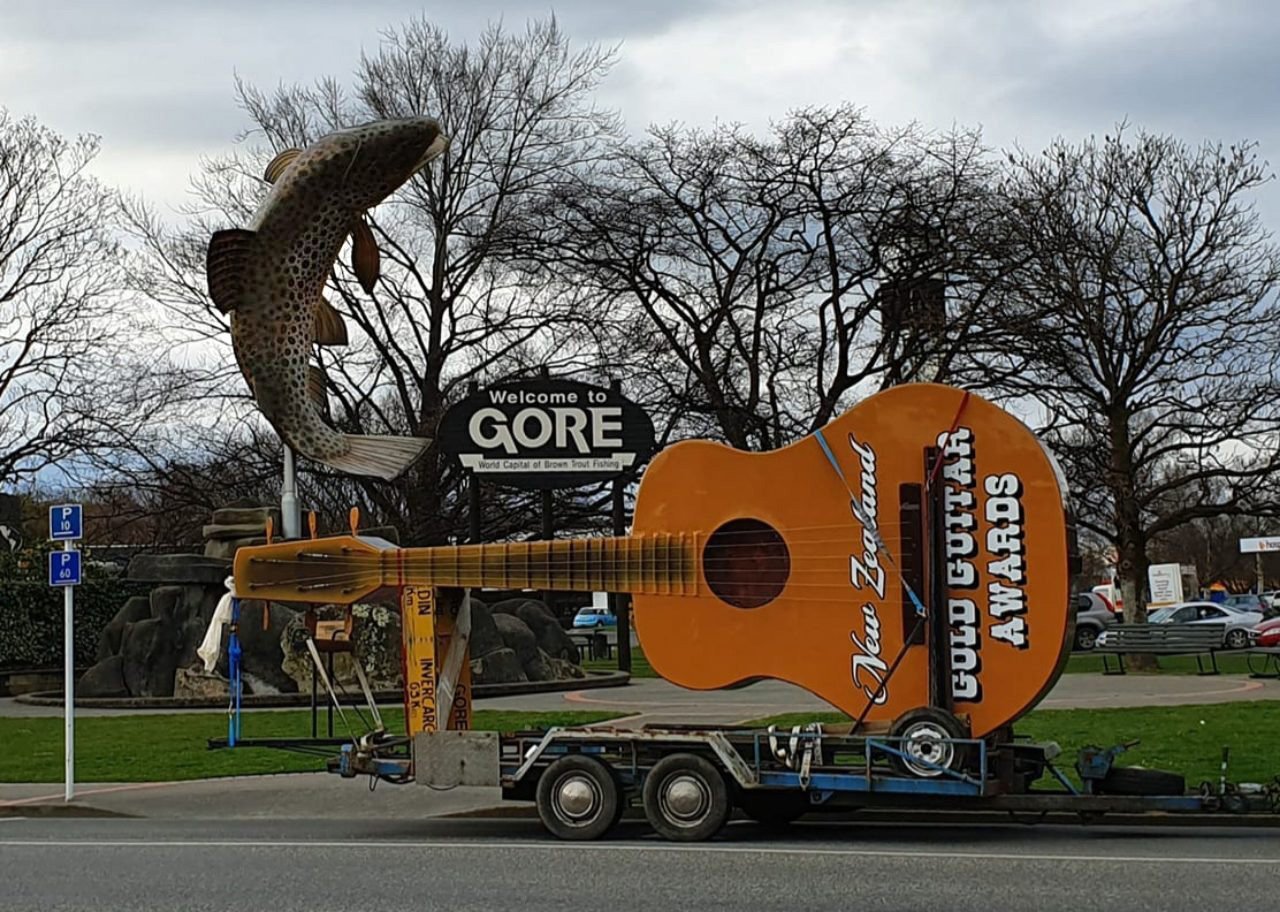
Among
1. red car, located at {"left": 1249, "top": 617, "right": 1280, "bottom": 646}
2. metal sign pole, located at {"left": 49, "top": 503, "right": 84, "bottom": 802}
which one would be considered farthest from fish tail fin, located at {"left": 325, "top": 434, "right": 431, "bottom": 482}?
red car, located at {"left": 1249, "top": 617, "right": 1280, "bottom": 646}

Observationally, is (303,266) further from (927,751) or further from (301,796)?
(927,751)

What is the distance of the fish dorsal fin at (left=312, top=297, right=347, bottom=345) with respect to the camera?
44.7 ft

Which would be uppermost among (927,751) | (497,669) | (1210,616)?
(1210,616)

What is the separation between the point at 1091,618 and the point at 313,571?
36.8 meters

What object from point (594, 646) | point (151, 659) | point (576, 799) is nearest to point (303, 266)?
point (576, 799)

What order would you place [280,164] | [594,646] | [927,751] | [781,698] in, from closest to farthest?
[927,751], [280,164], [781,698], [594,646]

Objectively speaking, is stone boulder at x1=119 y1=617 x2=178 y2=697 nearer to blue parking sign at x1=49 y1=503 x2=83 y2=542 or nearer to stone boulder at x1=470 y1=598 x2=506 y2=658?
stone boulder at x1=470 y1=598 x2=506 y2=658

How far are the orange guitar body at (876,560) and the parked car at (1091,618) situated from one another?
31.6 m

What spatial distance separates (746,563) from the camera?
11359 millimetres

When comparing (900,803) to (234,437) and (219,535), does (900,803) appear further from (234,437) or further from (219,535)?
(234,437)

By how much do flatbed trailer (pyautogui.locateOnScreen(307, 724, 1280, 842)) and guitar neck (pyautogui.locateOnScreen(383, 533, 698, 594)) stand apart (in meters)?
1.00

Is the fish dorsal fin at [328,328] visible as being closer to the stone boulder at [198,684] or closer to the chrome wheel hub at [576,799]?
the chrome wheel hub at [576,799]

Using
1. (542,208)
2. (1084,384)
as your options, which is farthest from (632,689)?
(542,208)

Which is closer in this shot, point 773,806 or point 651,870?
point 651,870
